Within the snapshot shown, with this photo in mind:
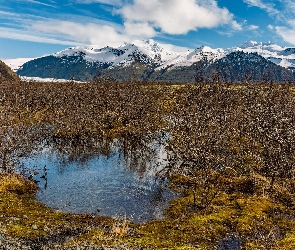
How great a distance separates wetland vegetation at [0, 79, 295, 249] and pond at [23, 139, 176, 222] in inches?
38.1

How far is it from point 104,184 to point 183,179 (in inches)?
346

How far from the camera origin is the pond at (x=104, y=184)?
1155 inches

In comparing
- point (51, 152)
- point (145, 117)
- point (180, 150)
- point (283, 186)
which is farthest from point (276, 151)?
point (145, 117)

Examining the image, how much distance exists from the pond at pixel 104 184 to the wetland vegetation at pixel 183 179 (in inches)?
38.1

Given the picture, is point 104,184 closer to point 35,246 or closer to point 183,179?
point 183,179

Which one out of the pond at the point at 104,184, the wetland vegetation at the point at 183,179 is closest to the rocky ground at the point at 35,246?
the wetland vegetation at the point at 183,179

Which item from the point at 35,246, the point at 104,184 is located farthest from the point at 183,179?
the point at 35,246

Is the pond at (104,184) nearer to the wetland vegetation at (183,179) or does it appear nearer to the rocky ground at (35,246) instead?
the wetland vegetation at (183,179)

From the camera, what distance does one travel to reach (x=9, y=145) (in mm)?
35781

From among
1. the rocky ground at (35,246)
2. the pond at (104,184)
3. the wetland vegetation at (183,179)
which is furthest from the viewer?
the pond at (104,184)

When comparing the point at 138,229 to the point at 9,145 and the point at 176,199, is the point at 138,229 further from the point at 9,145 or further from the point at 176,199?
the point at 9,145

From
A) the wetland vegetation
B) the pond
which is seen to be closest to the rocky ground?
the wetland vegetation

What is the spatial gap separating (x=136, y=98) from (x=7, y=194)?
52424 mm

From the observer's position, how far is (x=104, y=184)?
117 ft
